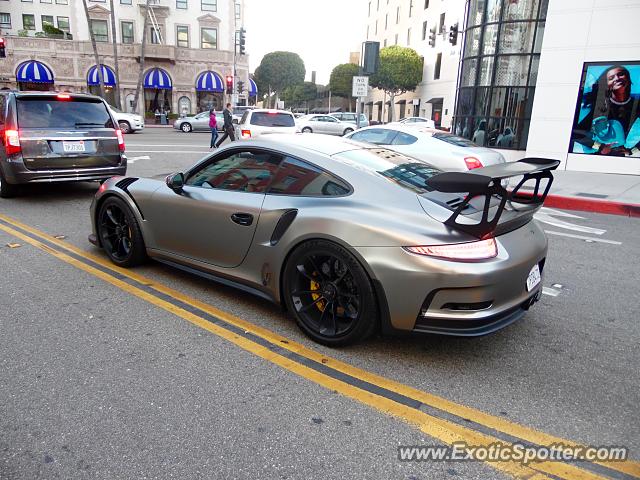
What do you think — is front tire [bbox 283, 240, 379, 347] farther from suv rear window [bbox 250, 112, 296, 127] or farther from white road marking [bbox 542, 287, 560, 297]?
suv rear window [bbox 250, 112, 296, 127]

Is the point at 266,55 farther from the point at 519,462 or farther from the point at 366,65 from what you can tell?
the point at 519,462

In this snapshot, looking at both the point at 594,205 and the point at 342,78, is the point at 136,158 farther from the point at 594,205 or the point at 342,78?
the point at 342,78

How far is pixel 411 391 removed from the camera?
2.97 metres

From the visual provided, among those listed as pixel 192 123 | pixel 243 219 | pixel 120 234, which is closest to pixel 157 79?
pixel 192 123

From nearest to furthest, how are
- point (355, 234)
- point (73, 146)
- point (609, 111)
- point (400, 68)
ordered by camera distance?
point (355, 234) → point (73, 146) → point (609, 111) → point (400, 68)

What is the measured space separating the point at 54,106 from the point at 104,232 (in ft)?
12.2

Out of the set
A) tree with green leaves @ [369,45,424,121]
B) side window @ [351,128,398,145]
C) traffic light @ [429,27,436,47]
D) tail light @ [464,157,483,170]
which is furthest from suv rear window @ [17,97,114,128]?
tree with green leaves @ [369,45,424,121]

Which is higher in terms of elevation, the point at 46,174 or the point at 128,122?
the point at 46,174

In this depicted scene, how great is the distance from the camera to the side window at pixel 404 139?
10.0 metres

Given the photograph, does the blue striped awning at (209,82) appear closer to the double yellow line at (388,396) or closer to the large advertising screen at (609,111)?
the large advertising screen at (609,111)

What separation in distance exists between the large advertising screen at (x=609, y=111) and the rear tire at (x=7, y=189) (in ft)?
48.9

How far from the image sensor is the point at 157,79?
140 feet

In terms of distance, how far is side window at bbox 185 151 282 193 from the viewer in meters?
3.86

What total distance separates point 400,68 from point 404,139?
139ft
